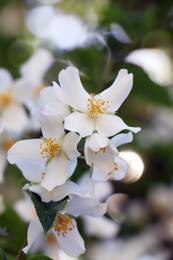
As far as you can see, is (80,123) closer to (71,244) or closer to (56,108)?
(56,108)

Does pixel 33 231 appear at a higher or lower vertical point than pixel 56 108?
lower

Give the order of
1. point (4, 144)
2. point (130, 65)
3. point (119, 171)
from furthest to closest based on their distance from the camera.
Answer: point (130, 65) < point (4, 144) < point (119, 171)

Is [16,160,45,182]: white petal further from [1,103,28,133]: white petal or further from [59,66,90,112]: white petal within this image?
[1,103,28,133]: white petal

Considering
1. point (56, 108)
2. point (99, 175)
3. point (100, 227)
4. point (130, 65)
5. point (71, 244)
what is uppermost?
point (56, 108)

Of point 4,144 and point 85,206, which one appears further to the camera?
point 4,144

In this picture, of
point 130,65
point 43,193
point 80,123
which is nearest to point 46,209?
point 43,193

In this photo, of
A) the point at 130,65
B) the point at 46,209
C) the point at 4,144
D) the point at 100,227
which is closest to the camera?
the point at 46,209

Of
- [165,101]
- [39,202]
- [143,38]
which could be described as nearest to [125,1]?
[143,38]

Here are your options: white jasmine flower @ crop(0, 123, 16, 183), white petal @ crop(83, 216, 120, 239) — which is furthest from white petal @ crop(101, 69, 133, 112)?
white petal @ crop(83, 216, 120, 239)
